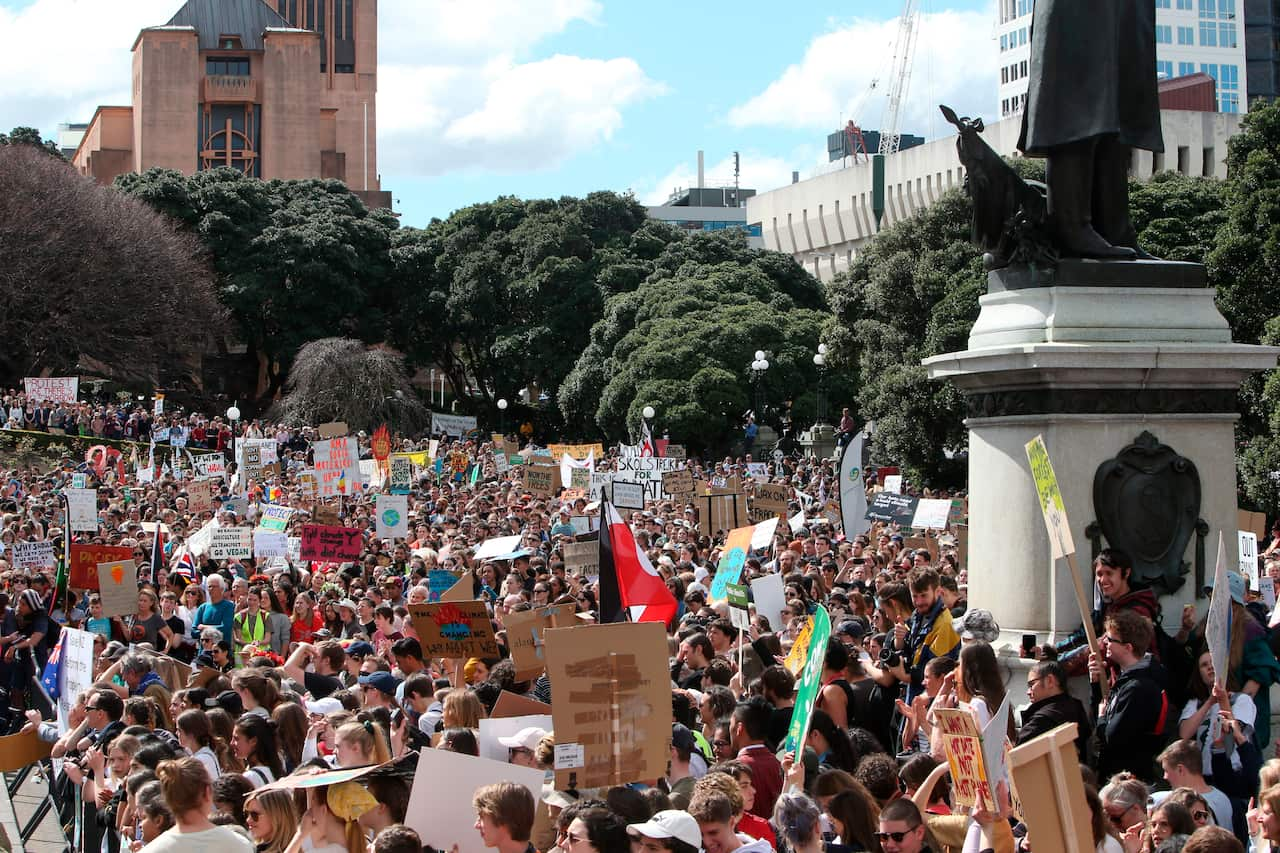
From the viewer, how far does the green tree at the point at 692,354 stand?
2074 inches

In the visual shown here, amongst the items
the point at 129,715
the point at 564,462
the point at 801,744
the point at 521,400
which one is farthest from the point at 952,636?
the point at 521,400

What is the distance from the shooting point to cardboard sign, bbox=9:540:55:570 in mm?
18234

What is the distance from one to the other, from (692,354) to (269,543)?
34.3 meters

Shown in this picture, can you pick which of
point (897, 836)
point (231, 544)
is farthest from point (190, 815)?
point (231, 544)

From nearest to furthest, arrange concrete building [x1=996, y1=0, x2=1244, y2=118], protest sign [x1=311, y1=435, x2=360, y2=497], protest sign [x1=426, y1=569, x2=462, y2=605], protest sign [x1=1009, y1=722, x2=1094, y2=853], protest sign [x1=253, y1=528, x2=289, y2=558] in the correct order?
protest sign [x1=1009, y1=722, x2=1094, y2=853] → protest sign [x1=426, y1=569, x2=462, y2=605] → protest sign [x1=253, y1=528, x2=289, y2=558] → protest sign [x1=311, y1=435, x2=360, y2=497] → concrete building [x1=996, y1=0, x2=1244, y2=118]

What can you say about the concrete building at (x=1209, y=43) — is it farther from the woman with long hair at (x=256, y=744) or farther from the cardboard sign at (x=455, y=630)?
the woman with long hair at (x=256, y=744)

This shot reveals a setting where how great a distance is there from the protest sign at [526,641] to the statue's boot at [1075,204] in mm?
3907

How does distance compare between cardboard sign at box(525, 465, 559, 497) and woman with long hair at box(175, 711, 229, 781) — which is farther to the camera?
cardboard sign at box(525, 465, 559, 497)

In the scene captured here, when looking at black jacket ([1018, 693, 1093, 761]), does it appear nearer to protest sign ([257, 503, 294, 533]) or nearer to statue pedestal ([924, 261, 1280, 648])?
statue pedestal ([924, 261, 1280, 648])

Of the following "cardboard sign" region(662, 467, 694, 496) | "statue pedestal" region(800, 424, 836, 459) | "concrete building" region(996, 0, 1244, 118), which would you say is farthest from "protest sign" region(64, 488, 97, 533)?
"concrete building" region(996, 0, 1244, 118)

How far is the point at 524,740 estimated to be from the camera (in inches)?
310

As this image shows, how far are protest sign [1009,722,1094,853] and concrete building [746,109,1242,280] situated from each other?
59.6 meters

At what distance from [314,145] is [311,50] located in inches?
193

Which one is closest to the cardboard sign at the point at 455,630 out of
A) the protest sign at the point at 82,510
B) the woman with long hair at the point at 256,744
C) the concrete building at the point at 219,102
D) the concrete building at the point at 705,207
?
the woman with long hair at the point at 256,744
